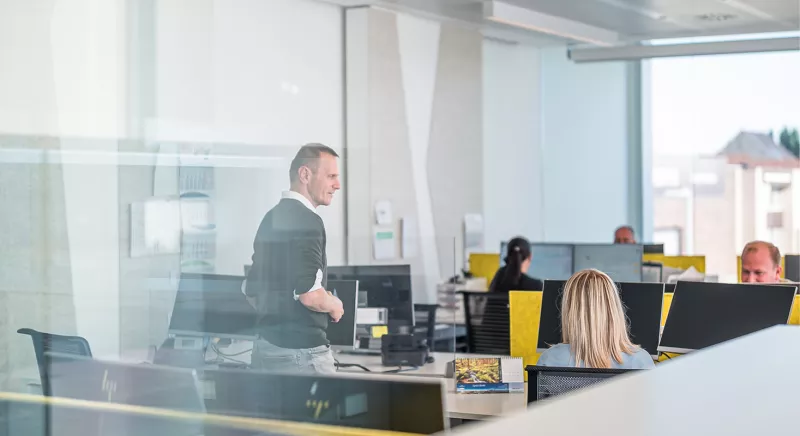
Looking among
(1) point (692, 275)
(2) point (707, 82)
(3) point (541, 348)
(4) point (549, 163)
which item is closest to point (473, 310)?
(1) point (692, 275)

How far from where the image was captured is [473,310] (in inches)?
276

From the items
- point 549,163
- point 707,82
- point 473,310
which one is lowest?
point 473,310

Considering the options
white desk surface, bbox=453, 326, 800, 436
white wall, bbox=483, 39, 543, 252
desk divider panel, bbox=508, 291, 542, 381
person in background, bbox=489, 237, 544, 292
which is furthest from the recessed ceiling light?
white desk surface, bbox=453, 326, 800, 436

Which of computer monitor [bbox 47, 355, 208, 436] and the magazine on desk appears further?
the magazine on desk

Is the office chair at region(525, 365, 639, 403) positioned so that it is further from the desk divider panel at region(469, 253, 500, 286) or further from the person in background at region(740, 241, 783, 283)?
the desk divider panel at region(469, 253, 500, 286)

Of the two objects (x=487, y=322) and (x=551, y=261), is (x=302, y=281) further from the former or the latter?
(x=551, y=261)

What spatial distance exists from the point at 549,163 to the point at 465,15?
127 inches

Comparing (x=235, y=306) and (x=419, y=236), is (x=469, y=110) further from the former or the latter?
(x=235, y=306)

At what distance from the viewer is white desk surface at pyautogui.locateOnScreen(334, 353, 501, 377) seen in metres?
5.18

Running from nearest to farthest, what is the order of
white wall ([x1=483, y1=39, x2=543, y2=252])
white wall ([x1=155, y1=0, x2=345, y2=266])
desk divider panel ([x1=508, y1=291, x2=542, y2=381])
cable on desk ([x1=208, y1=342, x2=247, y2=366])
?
desk divider panel ([x1=508, y1=291, x2=542, y2=381]) → cable on desk ([x1=208, y1=342, x2=247, y2=366]) → white wall ([x1=155, y1=0, x2=345, y2=266]) → white wall ([x1=483, y1=39, x2=543, y2=252])

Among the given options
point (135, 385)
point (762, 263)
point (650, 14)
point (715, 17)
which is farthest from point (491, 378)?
point (715, 17)

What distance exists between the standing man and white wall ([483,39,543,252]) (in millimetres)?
6151

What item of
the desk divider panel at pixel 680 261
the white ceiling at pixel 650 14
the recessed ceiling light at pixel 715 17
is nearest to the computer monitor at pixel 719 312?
the desk divider panel at pixel 680 261

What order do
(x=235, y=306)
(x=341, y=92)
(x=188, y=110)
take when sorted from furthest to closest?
(x=341, y=92)
(x=188, y=110)
(x=235, y=306)
